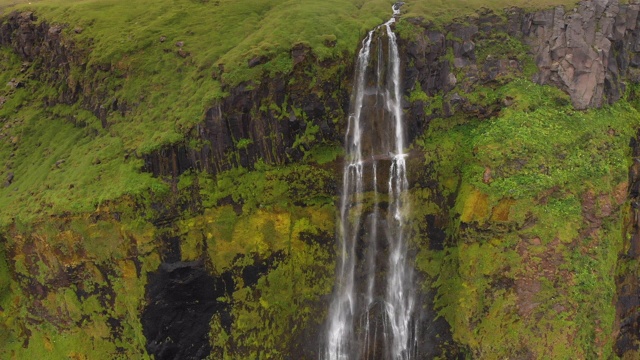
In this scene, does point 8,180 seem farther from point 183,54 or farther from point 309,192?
point 309,192

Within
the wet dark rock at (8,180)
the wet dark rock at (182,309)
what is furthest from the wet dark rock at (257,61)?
the wet dark rock at (8,180)

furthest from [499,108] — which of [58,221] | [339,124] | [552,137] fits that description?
[58,221]

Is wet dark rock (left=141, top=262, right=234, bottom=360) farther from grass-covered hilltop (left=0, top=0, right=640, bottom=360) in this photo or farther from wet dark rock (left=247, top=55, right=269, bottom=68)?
wet dark rock (left=247, top=55, right=269, bottom=68)

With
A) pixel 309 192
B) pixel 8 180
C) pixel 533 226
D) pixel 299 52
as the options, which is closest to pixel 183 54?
pixel 299 52

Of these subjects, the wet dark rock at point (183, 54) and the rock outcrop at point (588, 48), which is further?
the wet dark rock at point (183, 54)

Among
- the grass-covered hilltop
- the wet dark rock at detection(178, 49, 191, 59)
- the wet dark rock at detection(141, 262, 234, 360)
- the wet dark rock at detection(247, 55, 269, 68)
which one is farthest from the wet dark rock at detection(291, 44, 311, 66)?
the wet dark rock at detection(141, 262, 234, 360)

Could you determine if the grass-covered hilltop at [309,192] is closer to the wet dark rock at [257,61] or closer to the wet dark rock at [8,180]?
→ the wet dark rock at [257,61]
